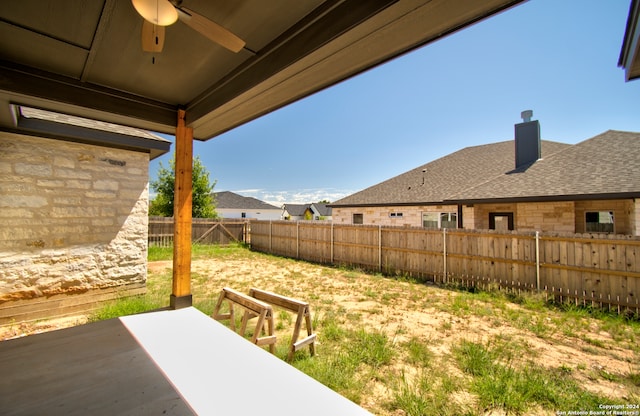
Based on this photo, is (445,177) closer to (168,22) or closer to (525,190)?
(525,190)

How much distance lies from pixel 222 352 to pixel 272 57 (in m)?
2.69

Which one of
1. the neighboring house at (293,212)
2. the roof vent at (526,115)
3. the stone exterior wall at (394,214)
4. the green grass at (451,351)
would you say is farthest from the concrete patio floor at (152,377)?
the neighboring house at (293,212)

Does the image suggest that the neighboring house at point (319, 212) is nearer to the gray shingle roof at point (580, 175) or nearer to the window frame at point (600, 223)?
the gray shingle roof at point (580, 175)

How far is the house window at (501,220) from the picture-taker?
9.76 metres

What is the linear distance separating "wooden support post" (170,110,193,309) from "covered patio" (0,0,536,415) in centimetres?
37

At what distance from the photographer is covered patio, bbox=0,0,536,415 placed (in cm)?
173

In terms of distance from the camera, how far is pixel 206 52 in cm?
231

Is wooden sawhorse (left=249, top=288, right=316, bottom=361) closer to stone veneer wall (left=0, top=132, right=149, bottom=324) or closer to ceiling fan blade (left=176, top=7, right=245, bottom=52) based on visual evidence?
ceiling fan blade (left=176, top=7, right=245, bottom=52)

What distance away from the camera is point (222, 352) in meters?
2.53

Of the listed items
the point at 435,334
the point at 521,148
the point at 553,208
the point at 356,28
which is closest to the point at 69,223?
the point at 356,28

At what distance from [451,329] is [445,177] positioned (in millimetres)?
10079

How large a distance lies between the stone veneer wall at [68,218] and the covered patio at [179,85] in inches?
83.4

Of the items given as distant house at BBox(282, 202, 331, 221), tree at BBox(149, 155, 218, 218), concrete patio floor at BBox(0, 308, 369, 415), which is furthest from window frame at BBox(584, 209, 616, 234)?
distant house at BBox(282, 202, 331, 221)

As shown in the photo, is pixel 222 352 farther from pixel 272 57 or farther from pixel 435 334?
pixel 435 334
